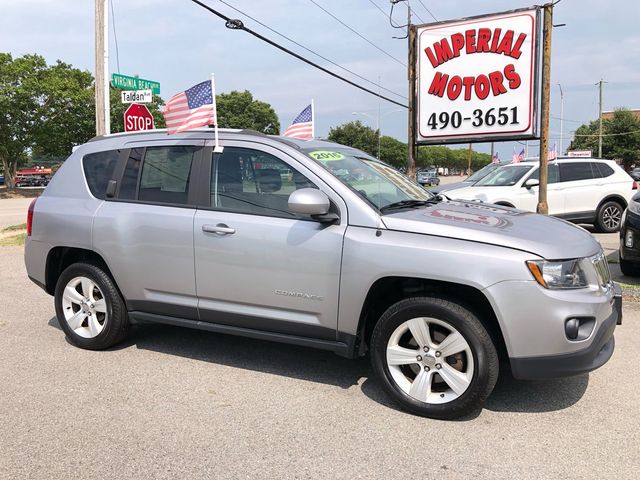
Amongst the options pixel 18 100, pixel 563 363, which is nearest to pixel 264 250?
pixel 563 363

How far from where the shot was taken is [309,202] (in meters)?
3.71

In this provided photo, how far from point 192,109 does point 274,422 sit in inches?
107

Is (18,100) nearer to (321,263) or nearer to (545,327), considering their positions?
(321,263)

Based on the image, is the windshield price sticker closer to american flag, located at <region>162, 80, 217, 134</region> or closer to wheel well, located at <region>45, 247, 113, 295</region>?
american flag, located at <region>162, 80, 217, 134</region>

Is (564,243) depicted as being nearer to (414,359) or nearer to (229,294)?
(414,359)

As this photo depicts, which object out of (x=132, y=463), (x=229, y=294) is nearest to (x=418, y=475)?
(x=132, y=463)

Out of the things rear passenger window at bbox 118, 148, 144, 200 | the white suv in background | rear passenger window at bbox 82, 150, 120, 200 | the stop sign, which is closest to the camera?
rear passenger window at bbox 118, 148, 144, 200

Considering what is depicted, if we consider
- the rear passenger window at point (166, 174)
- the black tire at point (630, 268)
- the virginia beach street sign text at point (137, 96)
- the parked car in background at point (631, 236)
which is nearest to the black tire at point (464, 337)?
the rear passenger window at point (166, 174)

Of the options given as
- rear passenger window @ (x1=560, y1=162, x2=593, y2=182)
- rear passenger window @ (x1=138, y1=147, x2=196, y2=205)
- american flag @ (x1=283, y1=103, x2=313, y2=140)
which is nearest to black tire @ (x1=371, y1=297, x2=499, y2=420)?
rear passenger window @ (x1=138, y1=147, x2=196, y2=205)

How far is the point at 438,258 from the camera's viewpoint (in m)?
3.50

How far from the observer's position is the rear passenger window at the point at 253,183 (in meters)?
4.14

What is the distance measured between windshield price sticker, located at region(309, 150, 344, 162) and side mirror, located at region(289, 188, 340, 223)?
0.47 m

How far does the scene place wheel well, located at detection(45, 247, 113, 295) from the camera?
16.2 ft

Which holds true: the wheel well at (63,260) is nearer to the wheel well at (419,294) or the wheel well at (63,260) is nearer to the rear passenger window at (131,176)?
the rear passenger window at (131,176)
